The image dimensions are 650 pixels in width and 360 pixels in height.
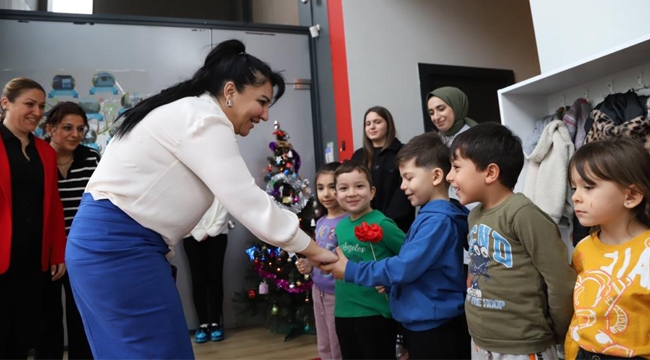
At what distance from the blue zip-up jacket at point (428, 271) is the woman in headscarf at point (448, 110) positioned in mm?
1036

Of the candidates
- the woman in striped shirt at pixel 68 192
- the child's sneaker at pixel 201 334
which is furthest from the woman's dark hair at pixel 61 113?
the child's sneaker at pixel 201 334

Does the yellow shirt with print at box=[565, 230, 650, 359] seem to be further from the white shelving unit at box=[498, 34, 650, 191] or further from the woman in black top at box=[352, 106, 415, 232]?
the woman in black top at box=[352, 106, 415, 232]

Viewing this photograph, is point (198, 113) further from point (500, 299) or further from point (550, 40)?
point (550, 40)

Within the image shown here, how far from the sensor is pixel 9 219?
6.36 ft

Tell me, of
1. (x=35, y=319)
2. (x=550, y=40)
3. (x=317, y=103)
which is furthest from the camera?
(x=317, y=103)

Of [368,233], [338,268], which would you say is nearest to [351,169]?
[368,233]

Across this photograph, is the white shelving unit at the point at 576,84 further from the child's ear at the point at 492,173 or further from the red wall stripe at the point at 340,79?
the red wall stripe at the point at 340,79

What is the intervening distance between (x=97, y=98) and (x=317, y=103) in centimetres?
191

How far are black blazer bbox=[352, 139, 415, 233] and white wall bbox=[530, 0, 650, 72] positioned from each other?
923 mm

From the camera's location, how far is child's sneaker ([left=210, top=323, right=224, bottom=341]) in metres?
3.46

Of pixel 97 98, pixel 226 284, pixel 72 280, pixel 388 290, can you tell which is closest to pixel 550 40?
pixel 388 290

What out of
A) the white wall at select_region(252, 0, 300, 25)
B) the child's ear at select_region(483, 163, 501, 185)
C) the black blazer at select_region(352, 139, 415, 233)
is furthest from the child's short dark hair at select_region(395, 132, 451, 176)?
the white wall at select_region(252, 0, 300, 25)

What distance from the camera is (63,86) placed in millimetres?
3670

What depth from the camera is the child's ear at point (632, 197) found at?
3.64 ft
